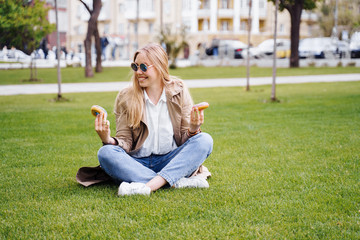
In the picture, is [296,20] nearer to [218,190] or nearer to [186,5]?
[218,190]

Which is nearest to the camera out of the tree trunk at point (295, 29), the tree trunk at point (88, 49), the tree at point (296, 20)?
the tree trunk at point (88, 49)

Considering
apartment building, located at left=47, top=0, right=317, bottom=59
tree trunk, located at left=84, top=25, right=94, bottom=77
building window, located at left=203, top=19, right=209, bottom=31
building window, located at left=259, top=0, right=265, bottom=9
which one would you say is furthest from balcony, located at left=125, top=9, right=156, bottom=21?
tree trunk, located at left=84, top=25, right=94, bottom=77

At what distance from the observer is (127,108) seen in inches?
144

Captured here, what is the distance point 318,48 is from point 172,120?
26.6m

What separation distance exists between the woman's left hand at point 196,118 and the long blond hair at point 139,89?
42 cm

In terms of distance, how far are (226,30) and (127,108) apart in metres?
47.0

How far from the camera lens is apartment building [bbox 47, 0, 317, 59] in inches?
1885

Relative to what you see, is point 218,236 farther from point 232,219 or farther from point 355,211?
point 355,211

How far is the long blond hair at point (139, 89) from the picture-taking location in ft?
11.8

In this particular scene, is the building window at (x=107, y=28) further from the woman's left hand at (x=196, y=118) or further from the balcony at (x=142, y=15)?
the woman's left hand at (x=196, y=118)

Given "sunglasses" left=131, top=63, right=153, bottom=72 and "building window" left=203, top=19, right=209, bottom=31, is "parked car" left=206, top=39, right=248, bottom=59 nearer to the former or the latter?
"building window" left=203, top=19, right=209, bottom=31

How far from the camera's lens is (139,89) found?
3.74 meters

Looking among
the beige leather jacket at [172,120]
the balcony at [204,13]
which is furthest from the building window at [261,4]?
the beige leather jacket at [172,120]

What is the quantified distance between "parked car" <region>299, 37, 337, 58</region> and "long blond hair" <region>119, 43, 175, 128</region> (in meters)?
25.4
